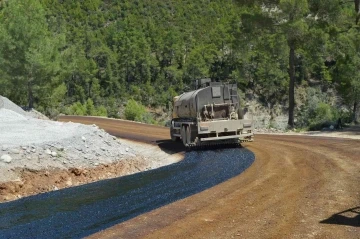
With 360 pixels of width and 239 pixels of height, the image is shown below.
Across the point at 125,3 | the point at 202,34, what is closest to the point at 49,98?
the point at 202,34

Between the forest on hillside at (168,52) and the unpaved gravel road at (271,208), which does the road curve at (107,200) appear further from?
the forest on hillside at (168,52)

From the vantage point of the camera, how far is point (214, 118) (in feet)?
67.5

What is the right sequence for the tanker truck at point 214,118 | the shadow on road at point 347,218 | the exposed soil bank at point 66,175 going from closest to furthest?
1. the shadow on road at point 347,218
2. the exposed soil bank at point 66,175
3. the tanker truck at point 214,118

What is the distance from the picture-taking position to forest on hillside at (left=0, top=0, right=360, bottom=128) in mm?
29688

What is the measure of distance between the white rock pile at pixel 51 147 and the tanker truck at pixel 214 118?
10.9ft

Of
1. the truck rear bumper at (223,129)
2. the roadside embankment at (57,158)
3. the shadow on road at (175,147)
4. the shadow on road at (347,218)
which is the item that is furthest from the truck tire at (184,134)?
the shadow on road at (347,218)

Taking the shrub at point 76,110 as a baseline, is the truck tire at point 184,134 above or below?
below

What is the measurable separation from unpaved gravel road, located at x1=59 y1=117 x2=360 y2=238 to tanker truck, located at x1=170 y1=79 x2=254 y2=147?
4.92 metres

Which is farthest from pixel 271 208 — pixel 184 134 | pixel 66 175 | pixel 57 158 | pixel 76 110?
pixel 76 110

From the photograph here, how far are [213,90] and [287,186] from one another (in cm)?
1010

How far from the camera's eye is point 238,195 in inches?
415

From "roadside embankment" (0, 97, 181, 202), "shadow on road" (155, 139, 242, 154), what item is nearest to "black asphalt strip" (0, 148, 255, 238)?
"roadside embankment" (0, 97, 181, 202)

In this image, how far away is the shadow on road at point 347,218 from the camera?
26.1 ft

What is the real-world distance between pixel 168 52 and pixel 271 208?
80.3 meters
